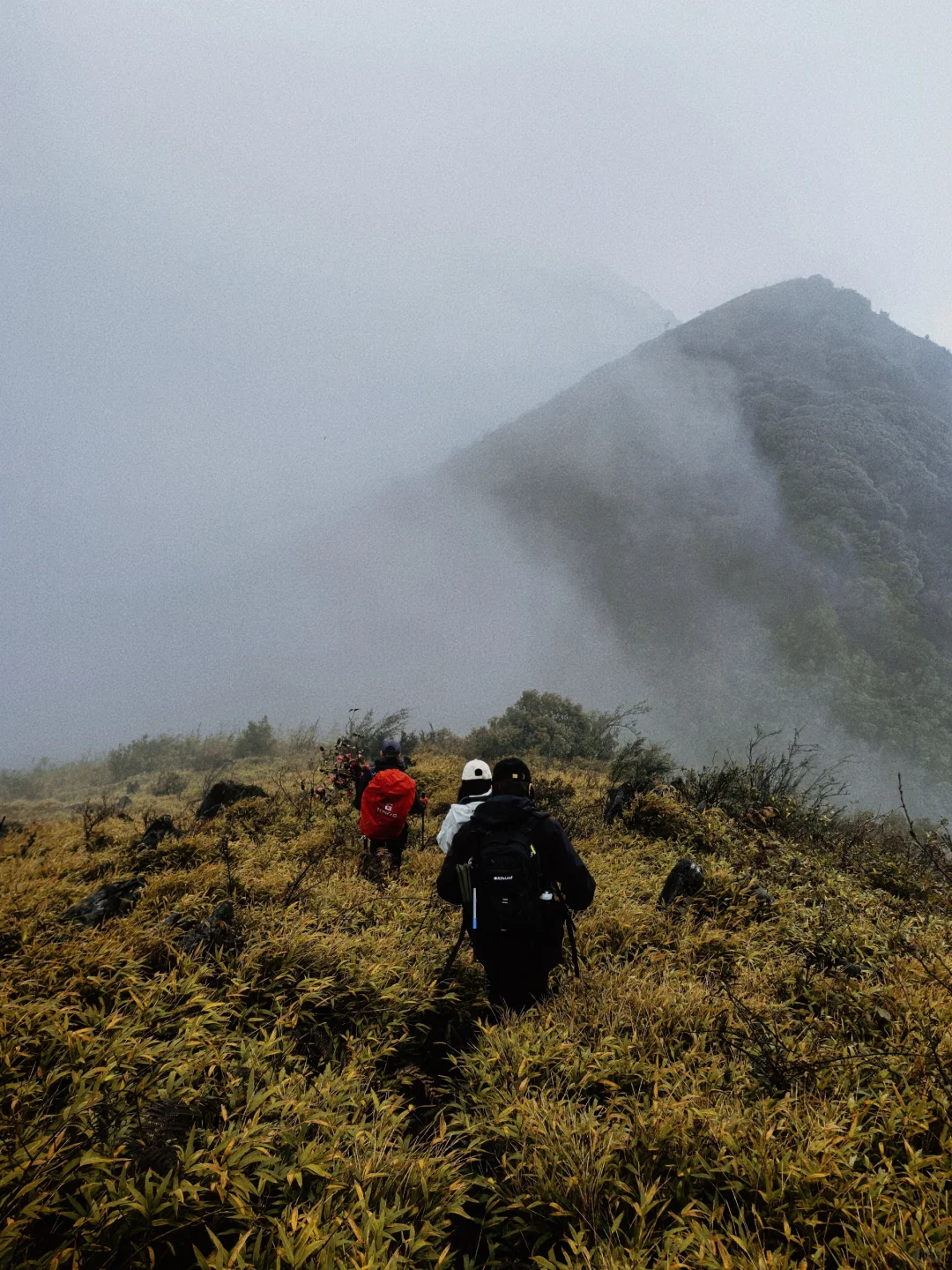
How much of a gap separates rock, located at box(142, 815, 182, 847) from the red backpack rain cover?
3131 millimetres

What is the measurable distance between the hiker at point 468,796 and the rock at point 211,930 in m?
2.03

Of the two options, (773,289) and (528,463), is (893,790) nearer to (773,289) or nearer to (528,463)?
(528,463)

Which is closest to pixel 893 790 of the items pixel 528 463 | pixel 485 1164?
pixel 485 1164

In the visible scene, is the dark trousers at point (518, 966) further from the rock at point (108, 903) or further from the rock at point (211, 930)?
the rock at point (108, 903)

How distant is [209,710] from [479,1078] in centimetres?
7142

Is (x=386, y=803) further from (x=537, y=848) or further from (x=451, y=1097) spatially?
(x=451, y=1097)

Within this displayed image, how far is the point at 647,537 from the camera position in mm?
78312

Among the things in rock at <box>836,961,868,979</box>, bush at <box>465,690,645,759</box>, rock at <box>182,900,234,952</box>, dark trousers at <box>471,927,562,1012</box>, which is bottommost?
bush at <box>465,690,645,759</box>

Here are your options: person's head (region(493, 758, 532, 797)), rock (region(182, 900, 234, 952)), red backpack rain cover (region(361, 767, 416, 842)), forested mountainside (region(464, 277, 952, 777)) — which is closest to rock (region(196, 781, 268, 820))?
red backpack rain cover (region(361, 767, 416, 842))

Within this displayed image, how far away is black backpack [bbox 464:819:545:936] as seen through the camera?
3.31m

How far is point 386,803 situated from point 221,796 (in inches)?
198

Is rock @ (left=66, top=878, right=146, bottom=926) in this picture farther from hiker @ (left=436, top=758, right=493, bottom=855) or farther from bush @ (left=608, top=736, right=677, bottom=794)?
bush @ (left=608, top=736, right=677, bottom=794)

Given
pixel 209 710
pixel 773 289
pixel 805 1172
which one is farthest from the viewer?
pixel 773 289

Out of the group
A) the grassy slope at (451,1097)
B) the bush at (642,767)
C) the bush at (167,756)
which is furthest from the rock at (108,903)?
the bush at (167,756)
